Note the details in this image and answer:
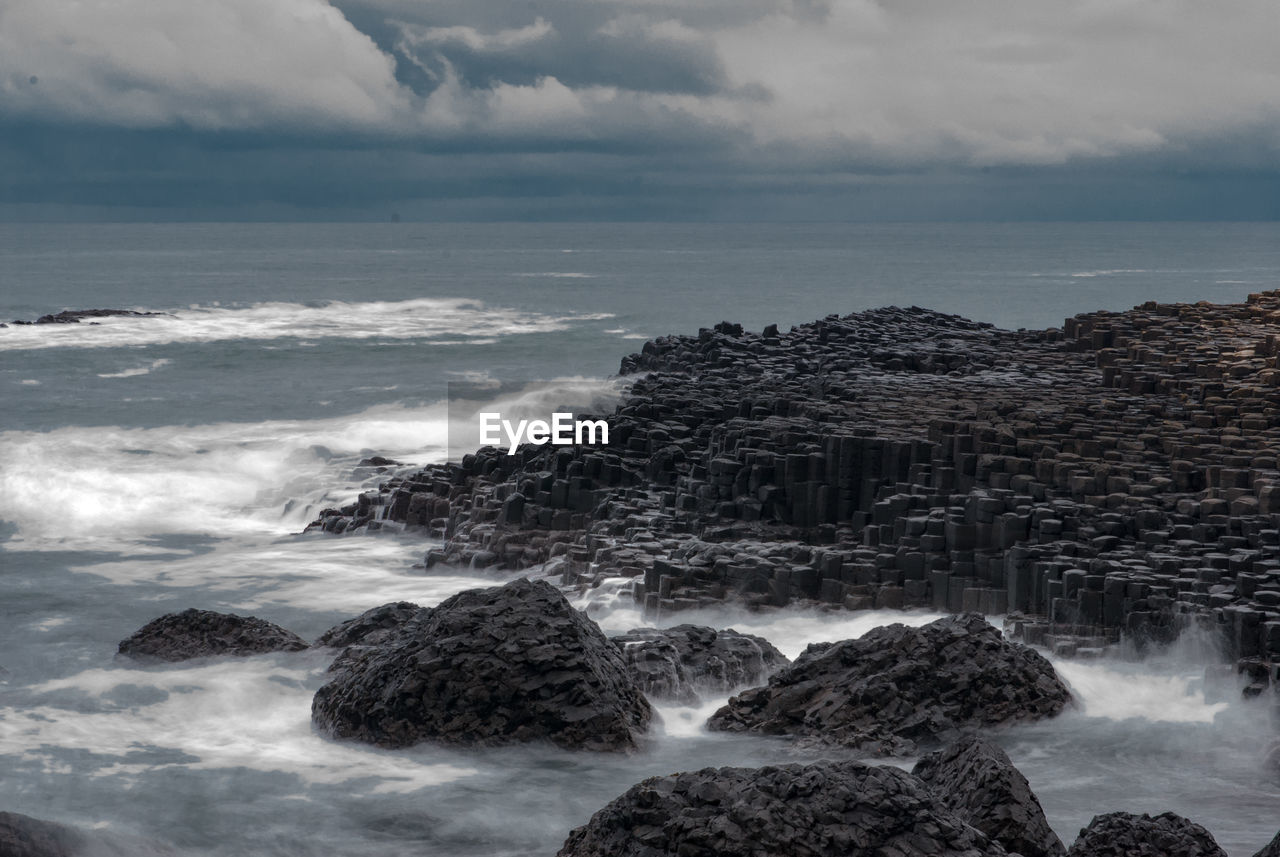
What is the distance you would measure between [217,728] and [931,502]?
8.28 metres

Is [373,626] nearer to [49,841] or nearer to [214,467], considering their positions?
[49,841]

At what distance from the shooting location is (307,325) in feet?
215

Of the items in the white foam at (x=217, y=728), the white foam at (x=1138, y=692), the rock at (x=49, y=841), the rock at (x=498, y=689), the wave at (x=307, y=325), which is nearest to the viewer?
the rock at (x=49, y=841)

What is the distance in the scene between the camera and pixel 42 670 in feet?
45.9

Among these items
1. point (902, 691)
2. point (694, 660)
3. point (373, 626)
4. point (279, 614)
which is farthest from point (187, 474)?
point (902, 691)

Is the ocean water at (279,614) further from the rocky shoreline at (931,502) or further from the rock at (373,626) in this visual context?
the rocky shoreline at (931,502)

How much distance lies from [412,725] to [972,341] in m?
23.2

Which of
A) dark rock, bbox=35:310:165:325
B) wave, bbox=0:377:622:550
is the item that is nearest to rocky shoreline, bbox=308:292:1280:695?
wave, bbox=0:377:622:550

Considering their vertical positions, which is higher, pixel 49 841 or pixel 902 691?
pixel 902 691

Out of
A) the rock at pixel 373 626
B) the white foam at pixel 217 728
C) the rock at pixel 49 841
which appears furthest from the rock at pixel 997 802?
the rock at pixel 373 626

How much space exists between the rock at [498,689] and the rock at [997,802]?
3.31 m

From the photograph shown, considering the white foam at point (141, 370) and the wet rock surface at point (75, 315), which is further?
the wet rock surface at point (75, 315)

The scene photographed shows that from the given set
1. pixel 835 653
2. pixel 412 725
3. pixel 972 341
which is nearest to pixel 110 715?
pixel 412 725

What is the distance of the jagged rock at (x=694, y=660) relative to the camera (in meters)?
12.2
